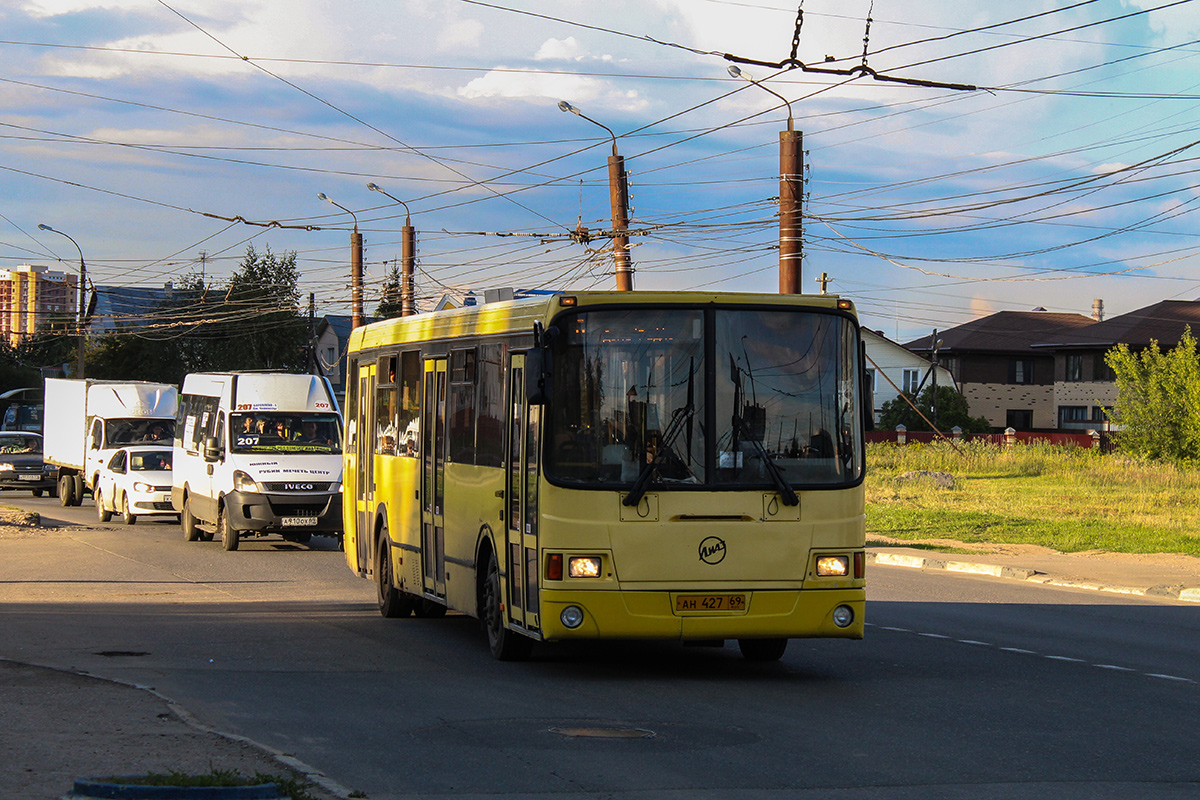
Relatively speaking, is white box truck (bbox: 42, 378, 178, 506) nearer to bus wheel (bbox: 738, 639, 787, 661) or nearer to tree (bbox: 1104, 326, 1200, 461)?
bus wheel (bbox: 738, 639, 787, 661)

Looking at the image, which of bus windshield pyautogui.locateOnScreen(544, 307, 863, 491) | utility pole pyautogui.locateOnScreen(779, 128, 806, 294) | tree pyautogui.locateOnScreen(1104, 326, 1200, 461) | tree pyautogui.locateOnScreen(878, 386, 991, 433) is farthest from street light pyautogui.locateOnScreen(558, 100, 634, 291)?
tree pyautogui.locateOnScreen(878, 386, 991, 433)

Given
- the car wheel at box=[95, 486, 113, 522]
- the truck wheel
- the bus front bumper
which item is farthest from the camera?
the truck wheel

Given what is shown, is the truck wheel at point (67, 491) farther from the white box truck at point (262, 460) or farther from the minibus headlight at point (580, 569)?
the minibus headlight at point (580, 569)

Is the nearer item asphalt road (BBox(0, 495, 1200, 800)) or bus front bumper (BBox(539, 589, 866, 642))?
asphalt road (BBox(0, 495, 1200, 800))

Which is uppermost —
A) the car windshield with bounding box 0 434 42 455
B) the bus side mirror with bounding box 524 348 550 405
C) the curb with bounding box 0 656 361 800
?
the bus side mirror with bounding box 524 348 550 405

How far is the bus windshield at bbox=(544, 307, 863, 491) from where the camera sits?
10398mm

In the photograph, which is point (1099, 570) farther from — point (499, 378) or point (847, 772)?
point (847, 772)

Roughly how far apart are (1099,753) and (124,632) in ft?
28.8

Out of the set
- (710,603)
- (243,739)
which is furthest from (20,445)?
(243,739)

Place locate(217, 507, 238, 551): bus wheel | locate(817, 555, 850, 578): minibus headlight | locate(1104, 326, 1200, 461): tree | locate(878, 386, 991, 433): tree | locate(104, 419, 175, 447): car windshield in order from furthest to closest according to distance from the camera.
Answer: locate(878, 386, 991, 433): tree, locate(1104, 326, 1200, 461): tree, locate(104, 419, 175, 447): car windshield, locate(217, 507, 238, 551): bus wheel, locate(817, 555, 850, 578): minibus headlight

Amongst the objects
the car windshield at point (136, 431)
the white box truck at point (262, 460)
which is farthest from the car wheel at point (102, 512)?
the white box truck at point (262, 460)

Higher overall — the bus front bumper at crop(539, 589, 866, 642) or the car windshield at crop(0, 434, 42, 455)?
the car windshield at crop(0, 434, 42, 455)

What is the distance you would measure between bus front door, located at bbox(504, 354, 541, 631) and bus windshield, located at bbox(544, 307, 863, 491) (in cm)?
36

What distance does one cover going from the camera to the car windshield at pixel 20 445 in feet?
144
